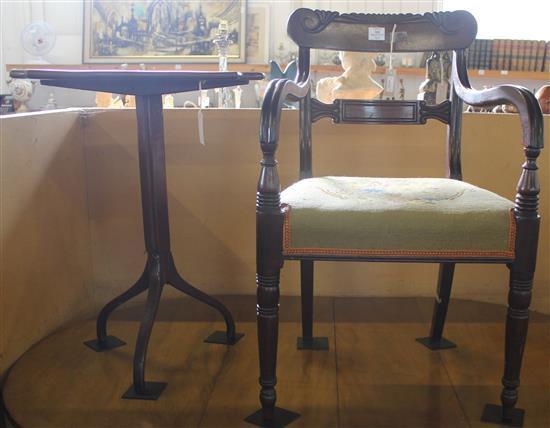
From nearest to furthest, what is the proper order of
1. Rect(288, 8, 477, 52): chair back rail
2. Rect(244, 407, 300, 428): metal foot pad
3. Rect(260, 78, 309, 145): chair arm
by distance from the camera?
1. Rect(260, 78, 309, 145): chair arm
2. Rect(244, 407, 300, 428): metal foot pad
3. Rect(288, 8, 477, 52): chair back rail

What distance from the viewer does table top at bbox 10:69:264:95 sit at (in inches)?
43.3

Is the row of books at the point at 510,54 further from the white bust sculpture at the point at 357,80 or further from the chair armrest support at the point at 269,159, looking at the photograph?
the chair armrest support at the point at 269,159

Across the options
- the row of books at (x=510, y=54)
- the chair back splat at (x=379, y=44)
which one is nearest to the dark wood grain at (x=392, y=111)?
the chair back splat at (x=379, y=44)

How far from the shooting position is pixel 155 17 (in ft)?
15.8

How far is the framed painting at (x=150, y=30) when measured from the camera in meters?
4.79

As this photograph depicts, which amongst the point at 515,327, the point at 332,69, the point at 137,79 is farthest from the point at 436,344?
the point at 332,69

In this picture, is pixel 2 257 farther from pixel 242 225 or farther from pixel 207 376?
pixel 242 225

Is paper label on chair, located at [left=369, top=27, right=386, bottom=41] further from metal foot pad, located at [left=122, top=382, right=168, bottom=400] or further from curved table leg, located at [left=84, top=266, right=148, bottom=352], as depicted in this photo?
metal foot pad, located at [left=122, top=382, right=168, bottom=400]

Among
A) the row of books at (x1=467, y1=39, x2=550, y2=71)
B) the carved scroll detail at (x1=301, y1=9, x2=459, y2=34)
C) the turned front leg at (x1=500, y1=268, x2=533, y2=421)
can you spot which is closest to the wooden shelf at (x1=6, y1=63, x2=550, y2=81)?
the row of books at (x1=467, y1=39, x2=550, y2=71)

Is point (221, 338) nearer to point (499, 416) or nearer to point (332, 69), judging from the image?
point (499, 416)

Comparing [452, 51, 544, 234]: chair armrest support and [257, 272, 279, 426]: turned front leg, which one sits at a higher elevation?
[452, 51, 544, 234]: chair armrest support

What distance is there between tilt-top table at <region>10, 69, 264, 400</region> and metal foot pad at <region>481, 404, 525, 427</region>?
1.99 ft

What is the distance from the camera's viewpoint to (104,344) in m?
1.48

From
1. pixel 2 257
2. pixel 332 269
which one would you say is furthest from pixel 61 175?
pixel 332 269
